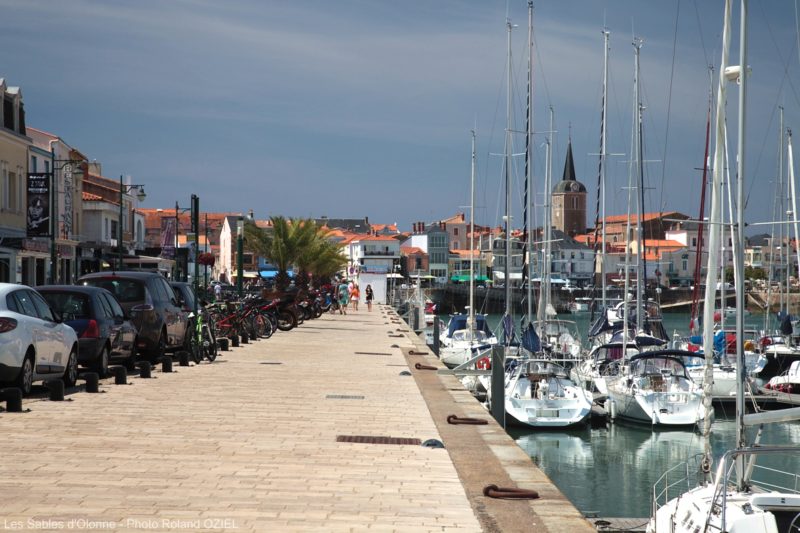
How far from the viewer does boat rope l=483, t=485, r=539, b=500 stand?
8.70 metres

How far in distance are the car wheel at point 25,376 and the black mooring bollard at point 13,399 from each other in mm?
583

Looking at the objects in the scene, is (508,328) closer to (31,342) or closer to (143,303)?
(143,303)

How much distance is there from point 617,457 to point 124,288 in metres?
13.6

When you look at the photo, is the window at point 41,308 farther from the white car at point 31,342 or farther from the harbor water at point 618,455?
the harbor water at point 618,455

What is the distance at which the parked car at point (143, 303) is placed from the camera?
21.2 metres

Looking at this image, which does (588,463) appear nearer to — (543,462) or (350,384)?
(543,462)

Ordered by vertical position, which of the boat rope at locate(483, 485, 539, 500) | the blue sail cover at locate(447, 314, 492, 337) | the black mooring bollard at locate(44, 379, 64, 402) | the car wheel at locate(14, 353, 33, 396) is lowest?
the blue sail cover at locate(447, 314, 492, 337)

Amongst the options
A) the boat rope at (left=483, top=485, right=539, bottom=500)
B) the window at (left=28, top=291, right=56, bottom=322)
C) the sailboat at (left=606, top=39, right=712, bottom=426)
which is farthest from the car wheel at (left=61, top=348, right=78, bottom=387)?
the sailboat at (left=606, top=39, right=712, bottom=426)

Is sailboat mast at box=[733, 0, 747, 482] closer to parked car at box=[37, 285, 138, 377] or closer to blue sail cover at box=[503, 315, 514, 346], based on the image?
parked car at box=[37, 285, 138, 377]

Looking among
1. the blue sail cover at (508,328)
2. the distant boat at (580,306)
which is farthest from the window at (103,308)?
the distant boat at (580,306)

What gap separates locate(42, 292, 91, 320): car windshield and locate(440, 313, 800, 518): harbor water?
33.9 ft

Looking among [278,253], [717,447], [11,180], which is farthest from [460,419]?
[278,253]

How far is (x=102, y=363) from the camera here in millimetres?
17938

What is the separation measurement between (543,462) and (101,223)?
172 ft
